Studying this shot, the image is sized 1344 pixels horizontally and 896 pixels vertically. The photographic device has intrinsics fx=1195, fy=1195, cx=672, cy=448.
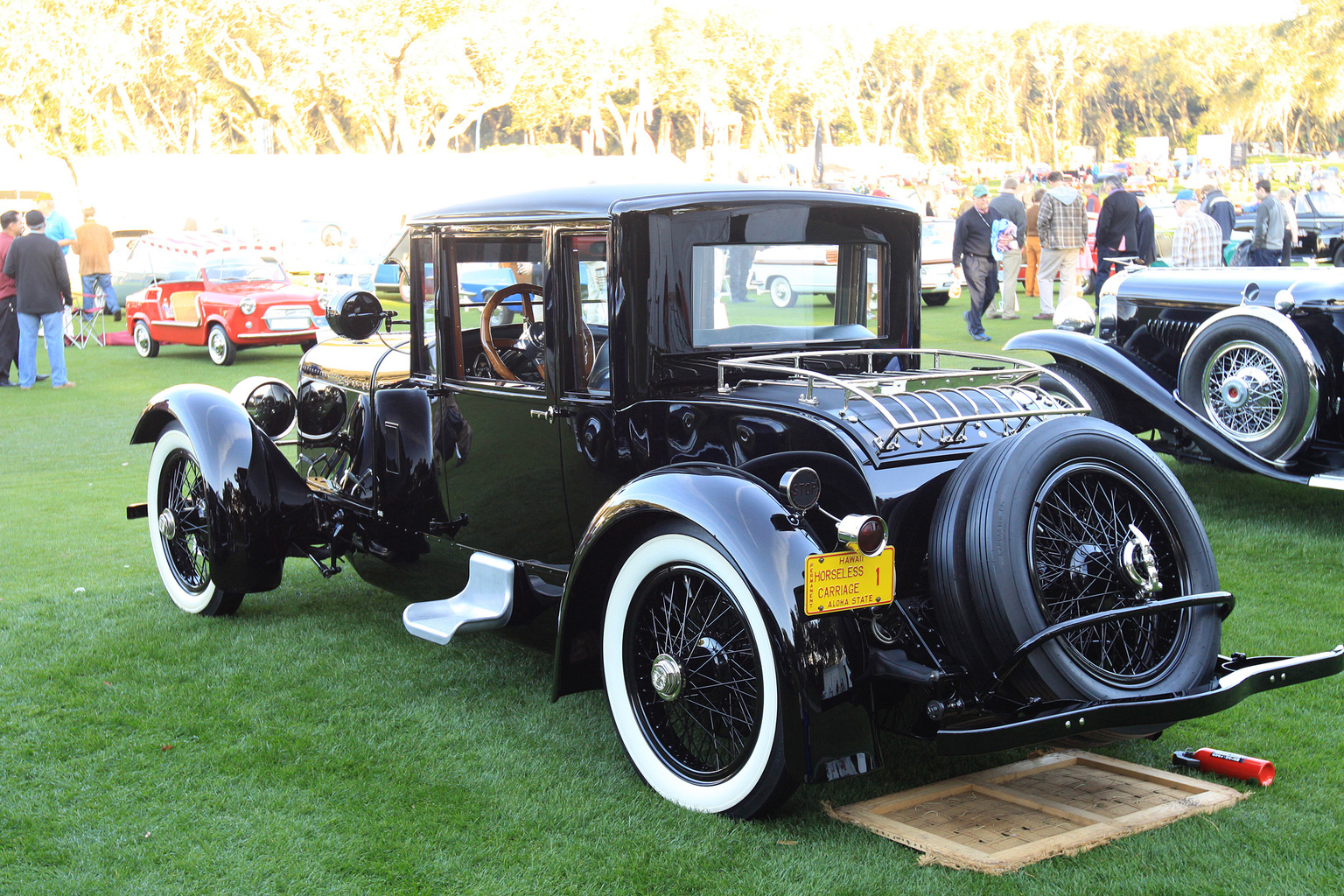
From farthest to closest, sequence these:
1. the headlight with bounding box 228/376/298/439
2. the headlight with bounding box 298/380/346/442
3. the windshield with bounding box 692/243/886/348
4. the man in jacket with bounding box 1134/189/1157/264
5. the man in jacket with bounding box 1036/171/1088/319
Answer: the man in jacket with bounding box 1036/171/1088/319 → the man in jacket with bounding box 1134/189/1157/264 → the headlight with bounding box 228/376/298/439 → the headlight with bounding box 298/380/346/442 → the windshield with bounding box 692/243/886/348

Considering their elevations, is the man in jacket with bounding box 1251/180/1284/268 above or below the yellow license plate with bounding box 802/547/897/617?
above

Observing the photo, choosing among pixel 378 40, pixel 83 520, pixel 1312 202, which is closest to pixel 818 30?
pixel 378 40

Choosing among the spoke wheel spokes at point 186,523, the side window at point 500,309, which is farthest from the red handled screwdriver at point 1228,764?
the spoke wheel spokes at point 186,523

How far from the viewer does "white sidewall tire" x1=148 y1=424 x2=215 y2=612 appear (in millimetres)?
5316

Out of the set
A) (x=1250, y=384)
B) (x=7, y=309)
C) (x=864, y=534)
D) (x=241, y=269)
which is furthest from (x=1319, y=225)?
(x=864, y=534)

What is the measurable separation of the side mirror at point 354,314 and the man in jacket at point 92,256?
14.9 metres

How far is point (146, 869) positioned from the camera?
3.12 metres

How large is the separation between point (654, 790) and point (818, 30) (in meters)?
72.7

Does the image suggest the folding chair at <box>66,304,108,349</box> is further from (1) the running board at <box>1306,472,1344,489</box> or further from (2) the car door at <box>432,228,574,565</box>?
(1) the running board at <box>1306,472,1344,489</box>

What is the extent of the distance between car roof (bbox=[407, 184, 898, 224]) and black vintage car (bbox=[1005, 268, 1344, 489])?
3.31 metres

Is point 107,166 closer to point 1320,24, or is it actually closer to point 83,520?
point 83,520

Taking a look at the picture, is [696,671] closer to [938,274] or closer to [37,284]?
[37,284]

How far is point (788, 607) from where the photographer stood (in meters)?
3.07

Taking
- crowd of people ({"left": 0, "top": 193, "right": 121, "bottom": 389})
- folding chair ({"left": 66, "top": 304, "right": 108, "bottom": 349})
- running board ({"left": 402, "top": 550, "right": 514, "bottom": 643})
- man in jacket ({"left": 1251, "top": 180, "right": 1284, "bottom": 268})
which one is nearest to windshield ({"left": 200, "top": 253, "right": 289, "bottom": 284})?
folding chair ({"left": 66, "top": 304, "right": 108, "bottom": 349})
